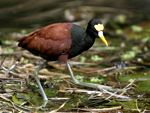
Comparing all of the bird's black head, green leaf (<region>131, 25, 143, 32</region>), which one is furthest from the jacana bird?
green leaf (<region>131, 25, 143, 32</region>)

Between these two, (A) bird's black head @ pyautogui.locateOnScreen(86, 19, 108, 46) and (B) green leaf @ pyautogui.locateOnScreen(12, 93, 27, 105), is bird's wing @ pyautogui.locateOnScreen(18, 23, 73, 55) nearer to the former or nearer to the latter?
(A) bird's black head @ pyautogui.locateOnScreen(86, 19, 108, 46)

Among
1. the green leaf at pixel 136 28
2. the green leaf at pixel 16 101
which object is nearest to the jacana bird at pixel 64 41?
the green leaf at pixel 16 101

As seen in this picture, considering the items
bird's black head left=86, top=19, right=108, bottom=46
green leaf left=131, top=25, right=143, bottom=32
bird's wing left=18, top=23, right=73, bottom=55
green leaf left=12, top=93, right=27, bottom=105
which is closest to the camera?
green leaf left=12, top=93, right=27, bottom=105

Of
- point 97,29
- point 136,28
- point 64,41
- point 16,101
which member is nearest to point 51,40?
point 64,41

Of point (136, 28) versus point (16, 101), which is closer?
point (16, 101)

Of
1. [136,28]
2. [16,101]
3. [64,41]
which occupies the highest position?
[136,28]

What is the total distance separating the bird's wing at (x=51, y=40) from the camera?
4.03m

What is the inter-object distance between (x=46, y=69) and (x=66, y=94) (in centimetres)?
108

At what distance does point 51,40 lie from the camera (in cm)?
409

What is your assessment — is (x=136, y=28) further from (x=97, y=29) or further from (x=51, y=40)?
(x=51, y=40)

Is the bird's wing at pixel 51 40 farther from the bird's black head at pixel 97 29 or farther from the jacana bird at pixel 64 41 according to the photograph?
the bird's black head at pixel 97 29

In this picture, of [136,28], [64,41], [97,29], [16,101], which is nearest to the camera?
[16,101]

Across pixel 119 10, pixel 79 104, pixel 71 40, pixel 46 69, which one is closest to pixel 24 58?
pixel 46 69

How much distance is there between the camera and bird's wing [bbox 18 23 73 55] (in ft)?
13.2
